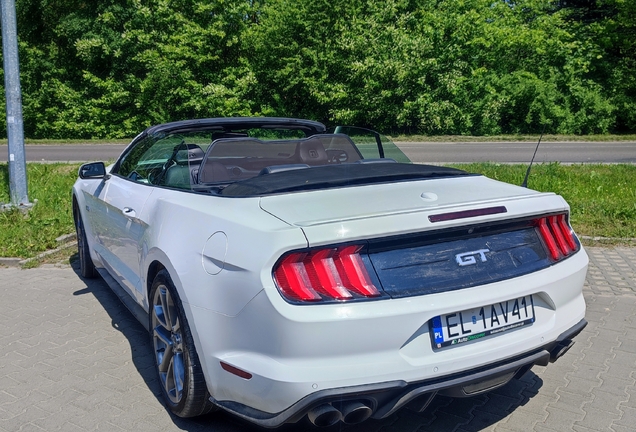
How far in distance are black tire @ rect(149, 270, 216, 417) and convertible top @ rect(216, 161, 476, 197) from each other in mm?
615

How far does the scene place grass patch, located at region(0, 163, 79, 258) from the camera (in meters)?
7.36

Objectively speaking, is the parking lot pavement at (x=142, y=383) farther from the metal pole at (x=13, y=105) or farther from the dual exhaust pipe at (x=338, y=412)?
the metal pole at (x=13, y=105)

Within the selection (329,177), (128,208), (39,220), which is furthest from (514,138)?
(329,177)

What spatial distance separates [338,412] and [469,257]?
89 centimetres

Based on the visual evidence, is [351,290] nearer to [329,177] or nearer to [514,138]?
[329,177]

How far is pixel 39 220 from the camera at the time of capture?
28.0ft

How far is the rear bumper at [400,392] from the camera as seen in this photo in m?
2.48

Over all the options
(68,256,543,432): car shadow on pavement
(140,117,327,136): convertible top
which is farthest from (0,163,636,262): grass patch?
(68,256,543,432): car shadow on pavement

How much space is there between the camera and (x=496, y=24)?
87.0 ft

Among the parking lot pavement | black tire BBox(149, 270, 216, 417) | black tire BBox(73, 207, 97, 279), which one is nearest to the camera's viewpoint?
black tire BBox(149, 270, 216, 417)

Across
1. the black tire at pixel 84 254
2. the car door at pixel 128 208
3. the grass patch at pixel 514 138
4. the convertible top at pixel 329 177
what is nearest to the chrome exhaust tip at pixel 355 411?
the convertible top at pixel 329 177

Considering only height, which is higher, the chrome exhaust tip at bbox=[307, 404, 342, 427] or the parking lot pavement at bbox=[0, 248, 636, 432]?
the chrome exhaust tip at bbox=[307, 404, 342, 427]

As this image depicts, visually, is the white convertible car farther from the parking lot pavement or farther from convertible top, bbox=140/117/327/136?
convertible top, bbox=140/117/327/136

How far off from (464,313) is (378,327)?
0.43m
